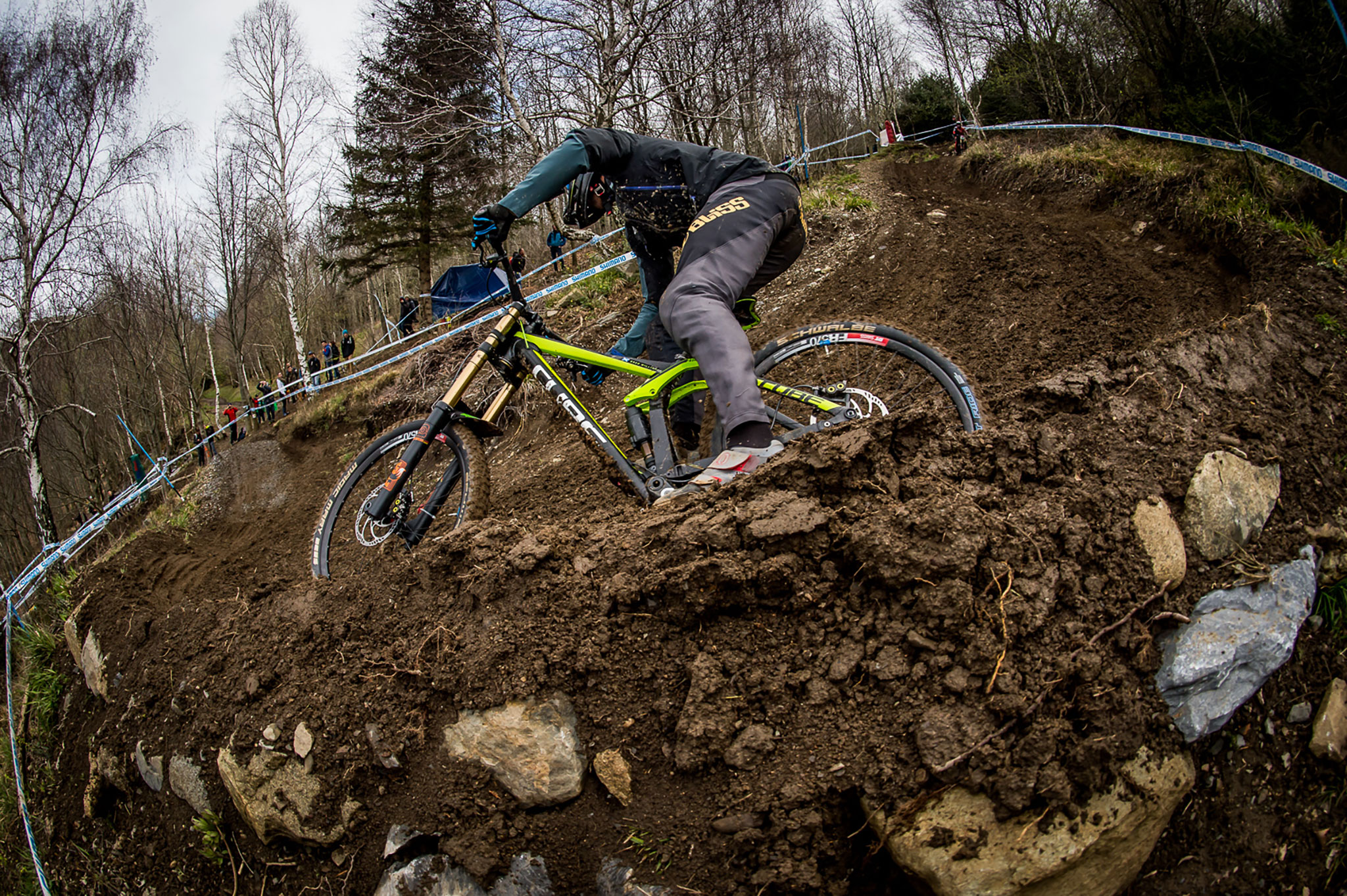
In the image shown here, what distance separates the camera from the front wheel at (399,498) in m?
3.30

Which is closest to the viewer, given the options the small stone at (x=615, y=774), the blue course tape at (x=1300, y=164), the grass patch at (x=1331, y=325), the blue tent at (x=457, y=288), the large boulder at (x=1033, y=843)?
the large boulder at (x=1033, y=843)

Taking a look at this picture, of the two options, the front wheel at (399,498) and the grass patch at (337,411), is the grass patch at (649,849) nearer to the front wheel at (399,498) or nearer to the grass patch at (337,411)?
the front wheel at (399,498)

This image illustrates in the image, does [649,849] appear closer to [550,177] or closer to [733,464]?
[733,464]

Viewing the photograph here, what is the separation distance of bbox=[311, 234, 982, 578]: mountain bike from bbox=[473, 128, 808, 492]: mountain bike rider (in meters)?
0.19

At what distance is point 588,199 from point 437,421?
134 centimetres

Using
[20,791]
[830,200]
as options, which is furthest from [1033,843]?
[830,200]

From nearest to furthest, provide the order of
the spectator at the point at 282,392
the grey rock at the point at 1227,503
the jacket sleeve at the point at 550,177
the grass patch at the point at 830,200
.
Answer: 1. the grey rock at the point at 1227,503
2. the jacket sleeve at the point at 550,177
3. the grass patch at the point at 830,200
4. the spectator at the point at 282,392

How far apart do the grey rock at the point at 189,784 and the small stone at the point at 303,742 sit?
821 millimetres

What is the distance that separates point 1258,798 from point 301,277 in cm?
3715

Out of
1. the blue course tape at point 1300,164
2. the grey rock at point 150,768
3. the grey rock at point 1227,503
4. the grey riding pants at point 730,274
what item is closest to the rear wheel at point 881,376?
the grey riding pants at point 730,274

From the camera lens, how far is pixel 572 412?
11.1ft

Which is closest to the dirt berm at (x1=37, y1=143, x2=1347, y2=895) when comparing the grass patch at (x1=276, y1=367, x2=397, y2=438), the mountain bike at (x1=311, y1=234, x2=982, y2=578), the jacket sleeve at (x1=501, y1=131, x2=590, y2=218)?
the mountain bike at (x1=311, y1=234, x2=982, y2=578)

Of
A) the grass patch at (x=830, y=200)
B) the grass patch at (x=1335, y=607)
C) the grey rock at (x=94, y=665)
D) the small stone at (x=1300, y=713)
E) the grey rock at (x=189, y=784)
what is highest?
the grass patch at (x=830, y=200)

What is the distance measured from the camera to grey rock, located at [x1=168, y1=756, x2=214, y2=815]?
311cm
